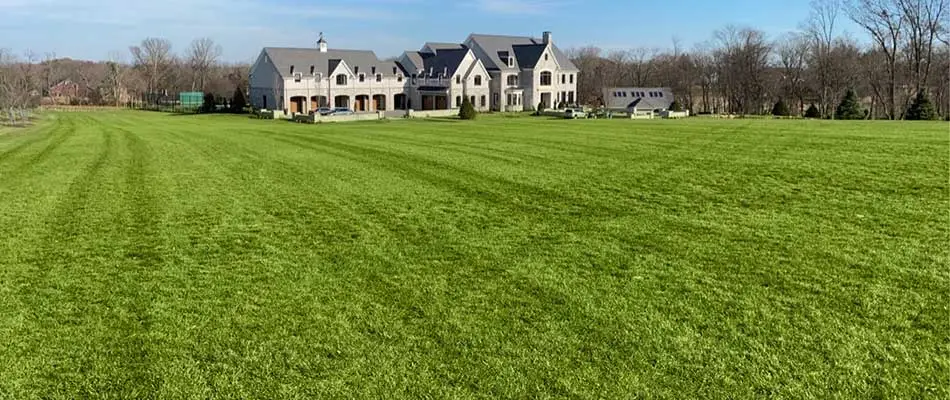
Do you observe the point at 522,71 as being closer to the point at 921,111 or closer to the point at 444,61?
the point at 444,61

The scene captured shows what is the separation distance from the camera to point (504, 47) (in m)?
77.4

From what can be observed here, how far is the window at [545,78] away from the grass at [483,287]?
6286 centimetres

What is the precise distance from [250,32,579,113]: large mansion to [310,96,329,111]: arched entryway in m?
0.10

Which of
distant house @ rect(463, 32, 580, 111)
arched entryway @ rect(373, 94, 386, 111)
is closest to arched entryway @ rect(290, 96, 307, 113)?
arched entryway @ rect(373, 94, 386, 111)

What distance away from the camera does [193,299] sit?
6.43m

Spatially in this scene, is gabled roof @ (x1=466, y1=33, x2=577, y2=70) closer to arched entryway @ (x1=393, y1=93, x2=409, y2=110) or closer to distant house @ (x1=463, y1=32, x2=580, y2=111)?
distant house @ (x1=463, y1=32, x2=580, y2=111)

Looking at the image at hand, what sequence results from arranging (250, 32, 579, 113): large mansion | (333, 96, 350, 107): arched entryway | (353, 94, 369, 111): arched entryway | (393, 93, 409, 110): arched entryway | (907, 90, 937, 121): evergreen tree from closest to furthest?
(907, 90, 937, 121): evergreen tree < (250, 32, 579, 113): large mansion < (333, 96, 350, 107): arched entryway < (353, 94, 369, 111): arched entryway < (393, 93, 409, 110): arched entryway

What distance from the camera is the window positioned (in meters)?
75.9

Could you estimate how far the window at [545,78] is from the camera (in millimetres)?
75875

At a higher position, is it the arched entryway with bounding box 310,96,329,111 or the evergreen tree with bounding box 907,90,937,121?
the arched entryway with bounding box 310,96,329,111

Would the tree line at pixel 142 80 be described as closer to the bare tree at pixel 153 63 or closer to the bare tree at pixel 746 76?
the bare tree at pixel 153 63

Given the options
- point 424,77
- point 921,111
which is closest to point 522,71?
point 424,77

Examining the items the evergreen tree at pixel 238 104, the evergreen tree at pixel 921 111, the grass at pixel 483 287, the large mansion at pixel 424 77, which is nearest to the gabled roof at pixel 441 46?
the large mansion at pixel 424 77

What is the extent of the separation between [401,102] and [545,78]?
16320 mm
